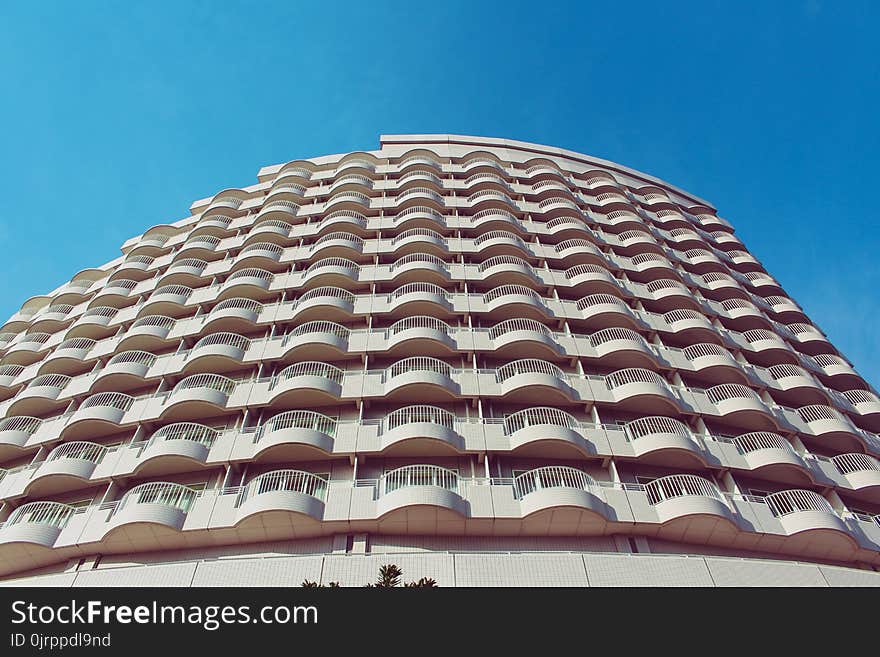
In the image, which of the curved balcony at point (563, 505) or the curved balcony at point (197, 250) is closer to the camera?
the curved balcony at point (563, 505)

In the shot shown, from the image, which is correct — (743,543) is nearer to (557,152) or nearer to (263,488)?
(263,488)

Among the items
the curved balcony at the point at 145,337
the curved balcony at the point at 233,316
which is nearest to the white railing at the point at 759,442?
the curved balcony at the point at 233,316

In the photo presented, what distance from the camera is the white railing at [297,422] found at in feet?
74.9

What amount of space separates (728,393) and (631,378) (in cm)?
503

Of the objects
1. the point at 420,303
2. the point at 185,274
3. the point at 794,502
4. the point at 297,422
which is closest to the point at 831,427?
the point at 794,502

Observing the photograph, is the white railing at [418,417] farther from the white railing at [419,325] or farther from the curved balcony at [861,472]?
the curved balcony at [861,472]

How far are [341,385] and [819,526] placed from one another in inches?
795

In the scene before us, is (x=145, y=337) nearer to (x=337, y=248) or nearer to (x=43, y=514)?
(x=43, y=514)

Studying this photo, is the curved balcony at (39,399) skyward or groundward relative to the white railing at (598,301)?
groundward

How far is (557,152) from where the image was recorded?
49.7m

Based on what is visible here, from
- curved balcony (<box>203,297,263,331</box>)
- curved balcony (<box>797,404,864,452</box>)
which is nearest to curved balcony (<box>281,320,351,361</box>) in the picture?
curved balcony (<box>203,297,263,331</box>)

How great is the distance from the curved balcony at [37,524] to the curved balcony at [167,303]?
13.5 metres

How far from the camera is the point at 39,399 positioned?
2861cm
